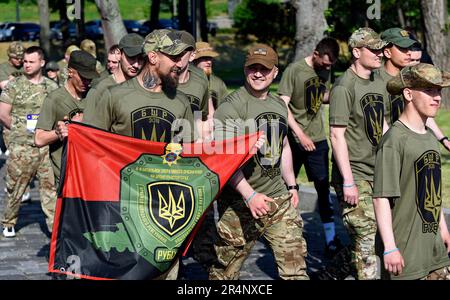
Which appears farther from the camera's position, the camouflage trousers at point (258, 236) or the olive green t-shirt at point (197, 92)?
the olive green t-shirt at point (197, 92)

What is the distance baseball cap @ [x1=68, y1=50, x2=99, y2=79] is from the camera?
29.1ft

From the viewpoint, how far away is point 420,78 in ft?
20.7

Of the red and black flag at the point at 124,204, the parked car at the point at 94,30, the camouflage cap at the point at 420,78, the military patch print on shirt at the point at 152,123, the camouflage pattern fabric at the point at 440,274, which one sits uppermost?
→ the camouflage cap at the point at 420,78

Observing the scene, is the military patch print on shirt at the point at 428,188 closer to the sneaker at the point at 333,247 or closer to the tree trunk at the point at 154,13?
the sneaker at the point at 333,247

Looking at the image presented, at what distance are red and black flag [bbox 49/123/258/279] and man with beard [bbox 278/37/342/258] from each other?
9.74 feet

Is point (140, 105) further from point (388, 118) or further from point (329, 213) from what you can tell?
point (329, 213)

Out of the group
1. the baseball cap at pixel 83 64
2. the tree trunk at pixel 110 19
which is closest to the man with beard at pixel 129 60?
the baseball cap at pixel 83 64

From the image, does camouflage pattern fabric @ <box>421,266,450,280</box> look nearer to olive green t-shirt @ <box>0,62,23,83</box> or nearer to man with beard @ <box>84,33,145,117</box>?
man with beard @ <box>84,33,145,117</box>

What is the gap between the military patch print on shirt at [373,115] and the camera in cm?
860

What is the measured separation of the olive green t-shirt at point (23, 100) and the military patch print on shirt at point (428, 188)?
20.0 ft

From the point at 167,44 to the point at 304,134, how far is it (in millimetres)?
3197

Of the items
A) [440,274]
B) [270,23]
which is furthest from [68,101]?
[270,23]

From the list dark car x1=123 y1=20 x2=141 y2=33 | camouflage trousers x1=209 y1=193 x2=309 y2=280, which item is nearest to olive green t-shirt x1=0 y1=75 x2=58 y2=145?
camouflage trousers x1=209 y1=193 x2=309 y2=280
